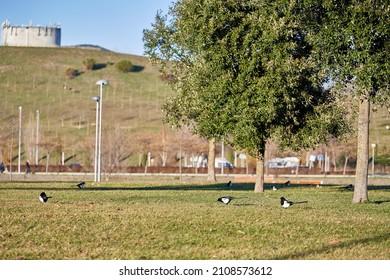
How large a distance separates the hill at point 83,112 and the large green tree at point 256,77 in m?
45.1

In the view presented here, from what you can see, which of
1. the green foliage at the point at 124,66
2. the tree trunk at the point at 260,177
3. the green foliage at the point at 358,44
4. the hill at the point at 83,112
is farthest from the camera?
the green foliage at the point at 124,66

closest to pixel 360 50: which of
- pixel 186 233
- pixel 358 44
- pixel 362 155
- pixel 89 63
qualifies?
pixel 358 44

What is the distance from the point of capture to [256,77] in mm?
39625

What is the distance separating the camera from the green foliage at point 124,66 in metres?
173

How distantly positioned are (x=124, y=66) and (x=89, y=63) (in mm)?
7023

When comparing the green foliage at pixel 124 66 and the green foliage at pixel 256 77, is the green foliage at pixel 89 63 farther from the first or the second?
the green foliage at pixel 256 77

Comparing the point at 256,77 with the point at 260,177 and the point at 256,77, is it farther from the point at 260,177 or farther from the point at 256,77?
the point at 260,177

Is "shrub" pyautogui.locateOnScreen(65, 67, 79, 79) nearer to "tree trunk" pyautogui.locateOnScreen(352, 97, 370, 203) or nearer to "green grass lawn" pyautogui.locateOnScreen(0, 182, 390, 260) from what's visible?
"tree trunk" pyautogui.locateOnScreen(352, 97, 370, 203)

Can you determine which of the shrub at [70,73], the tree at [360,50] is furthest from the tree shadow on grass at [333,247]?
the shrub at [70,73]

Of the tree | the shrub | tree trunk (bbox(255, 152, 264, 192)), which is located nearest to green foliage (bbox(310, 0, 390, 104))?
the tree

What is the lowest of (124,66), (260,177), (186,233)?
(186,233)

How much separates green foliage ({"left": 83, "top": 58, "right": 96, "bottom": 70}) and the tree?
140554mm

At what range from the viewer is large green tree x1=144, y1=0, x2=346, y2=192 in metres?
A: 38.3
